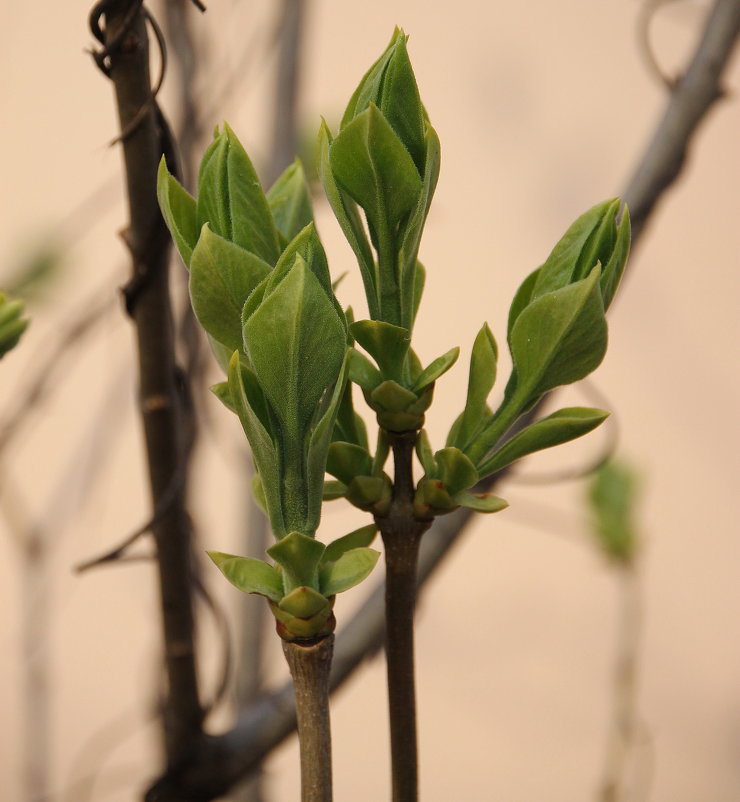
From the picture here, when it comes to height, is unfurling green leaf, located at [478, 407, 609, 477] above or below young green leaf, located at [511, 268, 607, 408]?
below

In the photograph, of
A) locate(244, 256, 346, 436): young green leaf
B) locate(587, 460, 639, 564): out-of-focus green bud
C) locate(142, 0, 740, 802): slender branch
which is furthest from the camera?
locate(587, 460, 639, 564): out-of-focus green bud

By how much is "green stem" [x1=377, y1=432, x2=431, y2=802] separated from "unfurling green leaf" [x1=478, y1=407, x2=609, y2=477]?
0.04ft

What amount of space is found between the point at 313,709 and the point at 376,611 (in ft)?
0.32

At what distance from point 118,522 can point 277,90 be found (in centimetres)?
42

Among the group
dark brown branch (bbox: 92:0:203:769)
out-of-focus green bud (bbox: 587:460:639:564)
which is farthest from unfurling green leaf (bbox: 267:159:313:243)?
out-of-focus green bud (bbox: 587:460:639:564)

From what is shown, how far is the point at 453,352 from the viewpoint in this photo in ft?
0.41

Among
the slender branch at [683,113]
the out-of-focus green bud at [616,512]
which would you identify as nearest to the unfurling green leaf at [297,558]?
the slender branch at [683,113]

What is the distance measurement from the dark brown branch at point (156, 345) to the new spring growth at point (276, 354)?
31 mm

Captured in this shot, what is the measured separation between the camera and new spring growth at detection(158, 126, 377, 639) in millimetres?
103

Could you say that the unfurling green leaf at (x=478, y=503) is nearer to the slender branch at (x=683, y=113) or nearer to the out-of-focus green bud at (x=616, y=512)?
the slender branch at (x=683, y=113)

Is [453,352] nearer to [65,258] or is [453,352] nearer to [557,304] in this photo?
[557,304]

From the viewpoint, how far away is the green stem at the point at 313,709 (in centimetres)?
11

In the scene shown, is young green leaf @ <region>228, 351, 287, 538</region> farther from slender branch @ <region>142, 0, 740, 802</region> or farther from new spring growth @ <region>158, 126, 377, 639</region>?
slender branch @ <region>142, 0, 740, 802</region>

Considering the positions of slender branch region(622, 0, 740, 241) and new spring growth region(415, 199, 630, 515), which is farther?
slender branch region(622, 0, 740, 241)
